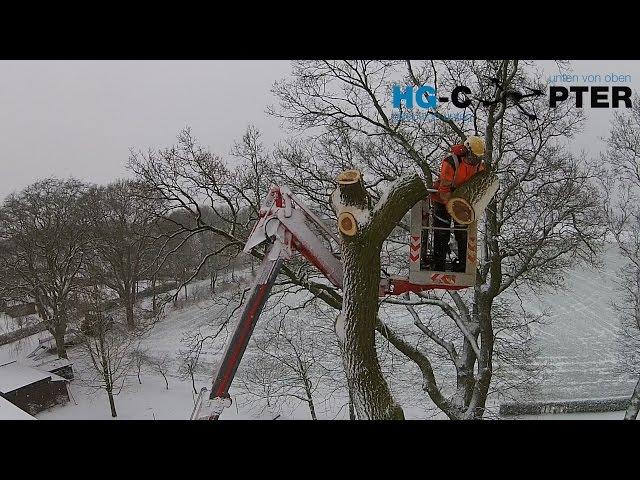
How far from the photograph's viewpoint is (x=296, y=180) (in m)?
5.11

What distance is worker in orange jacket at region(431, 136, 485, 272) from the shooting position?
2.59 metres

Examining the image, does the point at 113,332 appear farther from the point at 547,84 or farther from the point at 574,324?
the point at 574,324

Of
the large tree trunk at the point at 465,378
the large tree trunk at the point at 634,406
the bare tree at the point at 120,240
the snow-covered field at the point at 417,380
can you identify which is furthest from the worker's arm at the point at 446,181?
the large tree trunk at the point at 634,406

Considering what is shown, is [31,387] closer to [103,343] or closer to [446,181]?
[103,343]

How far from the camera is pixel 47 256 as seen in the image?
522cm

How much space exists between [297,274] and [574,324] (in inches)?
155

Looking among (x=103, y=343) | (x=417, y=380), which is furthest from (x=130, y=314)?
(x=417, y=380)

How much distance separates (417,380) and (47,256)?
4787 mm

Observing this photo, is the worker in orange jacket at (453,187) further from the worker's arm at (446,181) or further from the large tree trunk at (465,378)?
the large tree trunk at (465,378)

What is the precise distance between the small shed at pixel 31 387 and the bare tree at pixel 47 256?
37cm

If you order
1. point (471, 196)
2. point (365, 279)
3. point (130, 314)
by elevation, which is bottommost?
point (130, 314)

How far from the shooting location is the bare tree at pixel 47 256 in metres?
5.09

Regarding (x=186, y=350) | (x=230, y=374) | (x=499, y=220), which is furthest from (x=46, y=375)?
(x=499, y=220)

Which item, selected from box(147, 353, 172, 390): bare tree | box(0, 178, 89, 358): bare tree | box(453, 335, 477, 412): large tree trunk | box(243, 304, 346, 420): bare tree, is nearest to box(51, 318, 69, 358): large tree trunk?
box(0, 178, 89, 358): bare tree
